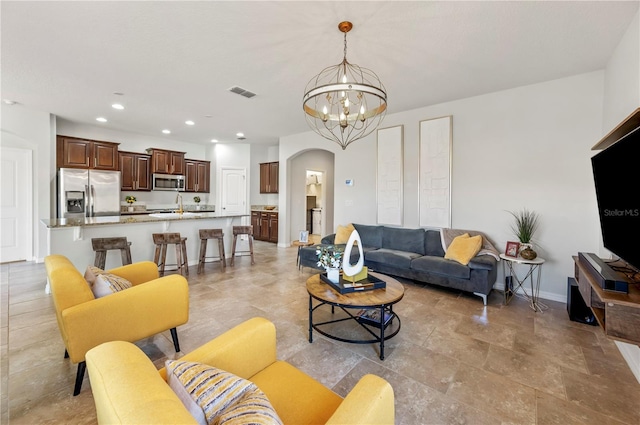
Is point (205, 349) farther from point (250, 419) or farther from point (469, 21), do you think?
point (469, 21)

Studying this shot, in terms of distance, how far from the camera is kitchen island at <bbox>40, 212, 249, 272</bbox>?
3744 mm

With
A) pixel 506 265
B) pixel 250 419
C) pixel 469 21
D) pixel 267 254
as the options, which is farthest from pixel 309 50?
pixel 267 254

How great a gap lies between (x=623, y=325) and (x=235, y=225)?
5351 mm

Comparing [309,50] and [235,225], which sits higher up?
[309,50]

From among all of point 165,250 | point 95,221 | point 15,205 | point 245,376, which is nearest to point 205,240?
point 165,250

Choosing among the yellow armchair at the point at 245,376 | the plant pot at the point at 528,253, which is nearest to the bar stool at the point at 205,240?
the yellow armchair at the point at 245,376

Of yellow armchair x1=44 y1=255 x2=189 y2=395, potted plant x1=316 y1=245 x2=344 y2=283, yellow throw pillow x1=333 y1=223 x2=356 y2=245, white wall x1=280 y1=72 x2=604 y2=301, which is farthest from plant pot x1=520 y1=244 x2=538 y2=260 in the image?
yellow armchair x1=44 y1=255 x2=189 y2=395

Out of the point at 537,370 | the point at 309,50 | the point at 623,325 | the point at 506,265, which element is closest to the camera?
the point at 623,325

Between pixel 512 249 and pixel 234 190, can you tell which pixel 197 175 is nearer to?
pixel 234 190

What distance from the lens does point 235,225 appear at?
565cm

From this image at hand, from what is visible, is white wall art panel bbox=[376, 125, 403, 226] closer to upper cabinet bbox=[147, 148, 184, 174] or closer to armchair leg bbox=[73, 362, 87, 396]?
armchair leg bbox=[73, 362, 87, 396]

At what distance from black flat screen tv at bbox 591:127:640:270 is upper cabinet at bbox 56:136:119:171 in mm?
8033

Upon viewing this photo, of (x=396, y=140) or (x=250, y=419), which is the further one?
(x=396, y=140)

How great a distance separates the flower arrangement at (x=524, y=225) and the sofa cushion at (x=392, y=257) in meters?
1.37
